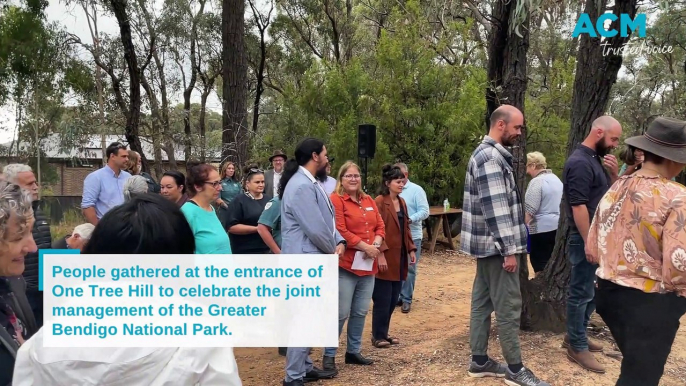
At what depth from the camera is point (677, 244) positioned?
2621mm

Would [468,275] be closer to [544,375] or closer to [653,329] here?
[544,375]

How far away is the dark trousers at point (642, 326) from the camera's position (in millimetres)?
2793

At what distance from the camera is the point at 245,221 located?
5.36 m

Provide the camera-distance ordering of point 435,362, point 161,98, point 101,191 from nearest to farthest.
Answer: point 435,362
point 101,191
point 161,98

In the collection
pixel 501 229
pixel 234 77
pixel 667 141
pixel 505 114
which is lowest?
pixel 501 229

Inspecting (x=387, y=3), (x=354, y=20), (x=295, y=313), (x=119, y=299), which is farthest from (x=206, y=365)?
(x=354, y=20)

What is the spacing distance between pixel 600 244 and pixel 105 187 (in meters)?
4.44

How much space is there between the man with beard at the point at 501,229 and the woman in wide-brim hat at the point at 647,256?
71cm

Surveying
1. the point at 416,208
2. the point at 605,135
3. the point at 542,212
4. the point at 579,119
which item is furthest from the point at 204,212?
the point at 542,212

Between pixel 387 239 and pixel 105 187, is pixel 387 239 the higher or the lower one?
the lower one

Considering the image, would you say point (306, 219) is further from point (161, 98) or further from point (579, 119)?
point (161, 98)

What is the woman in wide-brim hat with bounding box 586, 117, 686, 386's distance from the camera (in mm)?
2697

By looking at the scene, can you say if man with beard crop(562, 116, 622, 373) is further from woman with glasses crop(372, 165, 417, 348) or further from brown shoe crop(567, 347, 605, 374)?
woman with glasses crop(372, 165, 417, 348)

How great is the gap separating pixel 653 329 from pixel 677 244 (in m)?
0.51
